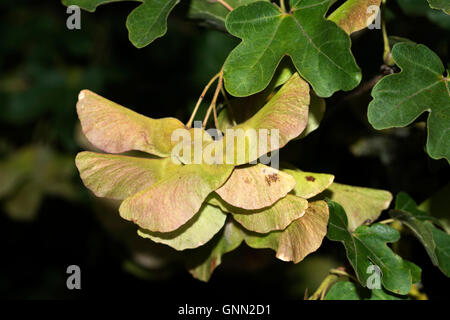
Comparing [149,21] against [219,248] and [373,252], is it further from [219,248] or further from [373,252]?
[373,252]

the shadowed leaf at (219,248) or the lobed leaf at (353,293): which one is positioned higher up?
the shadowed leaf at (219,248)

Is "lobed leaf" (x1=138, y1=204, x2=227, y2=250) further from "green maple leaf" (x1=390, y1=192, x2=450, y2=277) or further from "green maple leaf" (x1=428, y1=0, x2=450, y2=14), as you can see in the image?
"green maple leaf" (x1=428, y1=0, x2=450, y2=14)

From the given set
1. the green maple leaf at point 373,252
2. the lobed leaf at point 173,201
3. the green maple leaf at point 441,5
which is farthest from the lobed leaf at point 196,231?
the green maple leaf at point 441,5

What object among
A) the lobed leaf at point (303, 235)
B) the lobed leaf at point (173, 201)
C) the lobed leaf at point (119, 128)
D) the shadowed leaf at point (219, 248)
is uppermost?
the lobed leaf at point (119, 128)

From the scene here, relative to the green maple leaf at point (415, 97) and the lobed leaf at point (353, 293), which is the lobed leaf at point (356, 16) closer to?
the green maple leaf at point (415, 97)

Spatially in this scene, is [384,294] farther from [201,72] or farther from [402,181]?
[201,72]

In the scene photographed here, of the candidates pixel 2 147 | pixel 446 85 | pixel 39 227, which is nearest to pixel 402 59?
pixel 446 85

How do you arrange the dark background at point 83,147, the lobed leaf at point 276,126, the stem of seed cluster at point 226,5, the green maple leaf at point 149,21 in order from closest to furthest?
the lobed leaf at point 276,126, the green maple leaf at point 149,21, the stem of seed cluster at point 226,5, the dark background at point 83,147
